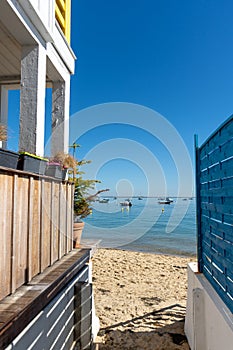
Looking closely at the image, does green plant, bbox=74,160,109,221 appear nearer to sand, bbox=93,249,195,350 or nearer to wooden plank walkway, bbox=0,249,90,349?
wooden plank walkway, bbox=0,249,90,349

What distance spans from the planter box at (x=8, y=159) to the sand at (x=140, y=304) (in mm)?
2115

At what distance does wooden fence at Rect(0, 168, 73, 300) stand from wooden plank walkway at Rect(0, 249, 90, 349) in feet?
0.15

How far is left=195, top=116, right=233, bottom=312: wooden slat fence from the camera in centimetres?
166

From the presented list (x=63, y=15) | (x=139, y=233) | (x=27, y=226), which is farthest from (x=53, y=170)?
(x=139, y=233)

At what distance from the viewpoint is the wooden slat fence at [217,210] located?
1.66 meters

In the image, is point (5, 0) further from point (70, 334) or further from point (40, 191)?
point (70, 334)

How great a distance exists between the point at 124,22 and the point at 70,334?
247 inches

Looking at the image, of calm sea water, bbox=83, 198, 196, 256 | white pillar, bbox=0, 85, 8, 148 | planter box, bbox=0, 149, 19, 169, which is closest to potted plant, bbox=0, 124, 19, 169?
planter box, bbox=0, 149, 19, 169

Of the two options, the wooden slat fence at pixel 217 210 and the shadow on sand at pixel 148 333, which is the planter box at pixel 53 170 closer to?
the wooden slat fence at pixel 217 210

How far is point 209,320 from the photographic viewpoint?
2062 mm

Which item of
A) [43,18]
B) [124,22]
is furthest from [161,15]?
[43,18]

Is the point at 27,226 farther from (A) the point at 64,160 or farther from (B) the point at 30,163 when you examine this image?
(A) the point at 64,160

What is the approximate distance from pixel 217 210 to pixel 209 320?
2.80 ft

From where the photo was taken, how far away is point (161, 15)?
583 centimetres
